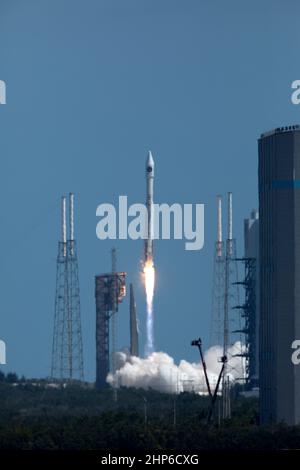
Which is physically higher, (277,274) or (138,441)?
(277,274)

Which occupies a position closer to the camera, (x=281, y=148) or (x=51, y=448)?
(x=51, y=448)

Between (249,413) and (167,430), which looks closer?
(167,430)

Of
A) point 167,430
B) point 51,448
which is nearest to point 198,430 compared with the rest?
point 167,430

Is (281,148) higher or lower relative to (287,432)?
→ higher

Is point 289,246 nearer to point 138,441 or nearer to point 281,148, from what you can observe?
point 281,148

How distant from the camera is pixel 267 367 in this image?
182 meters

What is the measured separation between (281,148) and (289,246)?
6.78m

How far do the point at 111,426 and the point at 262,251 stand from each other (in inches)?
708

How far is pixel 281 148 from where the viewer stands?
178625mm
